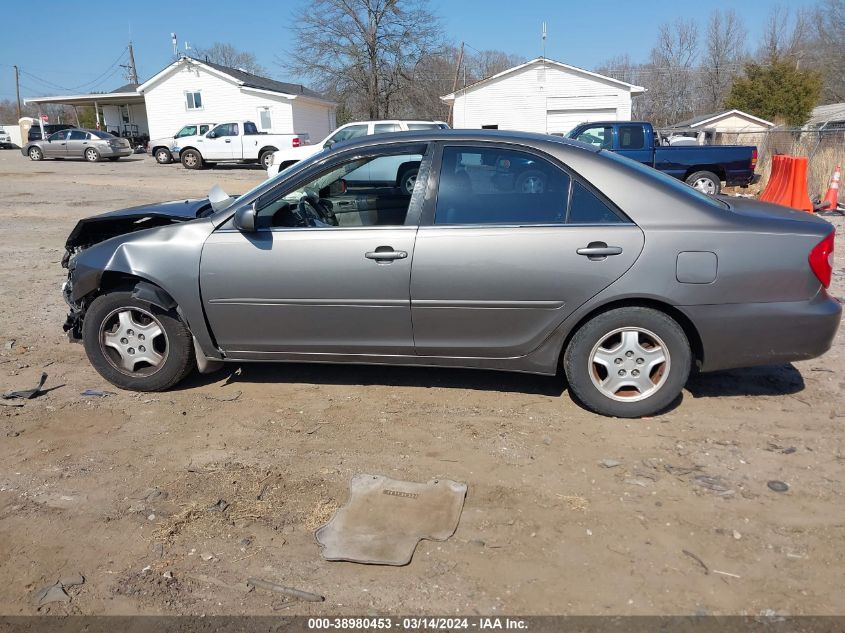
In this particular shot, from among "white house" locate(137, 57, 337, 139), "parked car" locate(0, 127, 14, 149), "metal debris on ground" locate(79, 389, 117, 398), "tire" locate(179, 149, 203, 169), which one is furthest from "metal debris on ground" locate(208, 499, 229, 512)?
"parked car" locate(0, 127, 14, 149)

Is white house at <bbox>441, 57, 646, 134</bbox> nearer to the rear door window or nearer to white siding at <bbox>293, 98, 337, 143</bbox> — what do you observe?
Answer: white siding at <bbox>293, 98, 337, 143</bbox>

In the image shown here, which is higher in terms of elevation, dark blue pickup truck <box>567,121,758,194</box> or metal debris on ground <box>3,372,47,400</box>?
dark blue pickup truck <box>567,121,758,194</box>

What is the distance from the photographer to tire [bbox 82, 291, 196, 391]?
4391 millimetres

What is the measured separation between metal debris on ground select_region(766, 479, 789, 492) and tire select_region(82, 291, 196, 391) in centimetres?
354

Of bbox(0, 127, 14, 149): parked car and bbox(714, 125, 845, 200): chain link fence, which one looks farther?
bbox(0, 127, 14, 149): parked car

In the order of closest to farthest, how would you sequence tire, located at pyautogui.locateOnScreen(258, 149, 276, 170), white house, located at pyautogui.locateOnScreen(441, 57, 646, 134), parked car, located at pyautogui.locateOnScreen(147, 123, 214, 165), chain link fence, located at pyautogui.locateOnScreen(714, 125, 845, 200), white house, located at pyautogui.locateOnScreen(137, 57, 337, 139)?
chain link fence, located at pyautogui.locateOnScreen(714, 125, 845, 200)
tire, located at pyautogui.locateOnScreen(258, 149, 276, 170)
parked car, located at pyautogui.locateOnScreen(147, 123, 214, 165)
white house, located at pyautogui.locateOnScreen(441, 57, 646, 134)
white house, located at pyautogui.locateOnScreen(137, 57, 337, 139)

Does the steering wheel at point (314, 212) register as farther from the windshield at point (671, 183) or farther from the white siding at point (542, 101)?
the white siding at point (542, 101)

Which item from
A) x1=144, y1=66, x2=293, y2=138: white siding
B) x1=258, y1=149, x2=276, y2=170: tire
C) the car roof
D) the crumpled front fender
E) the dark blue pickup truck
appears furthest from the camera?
x1=144, y1=66, x2=293, y2=138: white siding

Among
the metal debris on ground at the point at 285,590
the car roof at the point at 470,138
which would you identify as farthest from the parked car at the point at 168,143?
the metal debris on ground at the point at 285,590

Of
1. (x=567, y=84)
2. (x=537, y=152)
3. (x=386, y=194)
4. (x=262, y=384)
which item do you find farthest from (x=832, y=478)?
(x=567, y=84)

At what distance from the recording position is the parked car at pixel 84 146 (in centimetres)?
3244

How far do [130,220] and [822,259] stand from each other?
470cm

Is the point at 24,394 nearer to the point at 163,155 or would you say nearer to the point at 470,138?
the point at 470,138

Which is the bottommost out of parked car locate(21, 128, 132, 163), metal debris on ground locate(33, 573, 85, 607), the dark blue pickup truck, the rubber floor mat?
metal debris on ground locate(33, 573, 85, 607)
